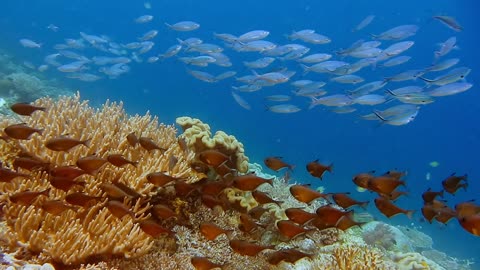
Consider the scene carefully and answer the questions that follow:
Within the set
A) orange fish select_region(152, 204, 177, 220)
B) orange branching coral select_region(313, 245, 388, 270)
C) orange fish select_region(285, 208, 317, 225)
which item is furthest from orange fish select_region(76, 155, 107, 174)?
orange branching coral select_region(313, 245, 388, 270)

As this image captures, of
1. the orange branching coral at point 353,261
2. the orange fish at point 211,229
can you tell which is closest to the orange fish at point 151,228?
the orange fish at point 211,229

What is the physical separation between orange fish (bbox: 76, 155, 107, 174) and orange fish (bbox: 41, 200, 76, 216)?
1.50ft

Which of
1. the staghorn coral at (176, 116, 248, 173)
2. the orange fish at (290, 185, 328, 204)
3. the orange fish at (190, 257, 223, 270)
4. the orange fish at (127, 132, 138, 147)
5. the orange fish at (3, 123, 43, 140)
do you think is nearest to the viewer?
Answer: the orange fish at (190, 257, 223, 270)

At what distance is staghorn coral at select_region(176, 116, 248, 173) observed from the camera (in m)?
6.10

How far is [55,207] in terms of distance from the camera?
3.94 meters

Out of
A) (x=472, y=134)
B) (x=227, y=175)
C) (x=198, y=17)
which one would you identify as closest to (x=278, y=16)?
(x=198, y=17)

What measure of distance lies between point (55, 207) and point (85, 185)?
2.30 ft

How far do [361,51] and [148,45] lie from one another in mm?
9605

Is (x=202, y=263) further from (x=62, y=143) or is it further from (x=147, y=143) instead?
(x=62, y=143)

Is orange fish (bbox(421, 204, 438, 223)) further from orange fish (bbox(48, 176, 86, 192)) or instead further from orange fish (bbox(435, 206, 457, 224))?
orange fish (bbox(48, 176, 86, 192))

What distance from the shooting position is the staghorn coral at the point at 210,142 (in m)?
6.10

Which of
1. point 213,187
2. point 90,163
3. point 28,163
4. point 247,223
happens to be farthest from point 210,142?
point 28,163

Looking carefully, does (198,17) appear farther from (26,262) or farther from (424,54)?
(26,262)

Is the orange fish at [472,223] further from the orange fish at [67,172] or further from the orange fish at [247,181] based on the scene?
the orange fish at [67,172]
